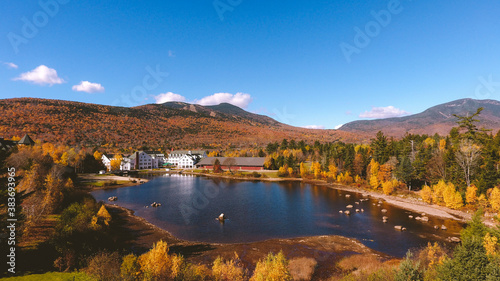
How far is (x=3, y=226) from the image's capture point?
15.6 metres

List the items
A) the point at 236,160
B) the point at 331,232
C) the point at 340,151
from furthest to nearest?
1. the point at 236,160
2. the point at 340,151
3. the point at 331,232

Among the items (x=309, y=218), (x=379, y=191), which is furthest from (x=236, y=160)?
(x=309, y=218)

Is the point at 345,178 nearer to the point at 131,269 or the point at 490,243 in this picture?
the point at 490,243

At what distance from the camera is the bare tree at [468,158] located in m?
42.4

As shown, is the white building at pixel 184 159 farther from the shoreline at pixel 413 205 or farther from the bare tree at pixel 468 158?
the bare tree at pixel 468 158

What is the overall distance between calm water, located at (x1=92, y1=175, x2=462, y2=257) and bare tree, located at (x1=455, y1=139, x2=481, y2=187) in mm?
15370

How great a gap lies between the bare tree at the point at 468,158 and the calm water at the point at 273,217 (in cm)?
1537

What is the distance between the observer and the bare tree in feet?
139

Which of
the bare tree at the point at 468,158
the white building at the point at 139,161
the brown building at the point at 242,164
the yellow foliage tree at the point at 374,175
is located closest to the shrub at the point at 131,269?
the bare tree at the point at 468,158

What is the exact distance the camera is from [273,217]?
3762 centimetres

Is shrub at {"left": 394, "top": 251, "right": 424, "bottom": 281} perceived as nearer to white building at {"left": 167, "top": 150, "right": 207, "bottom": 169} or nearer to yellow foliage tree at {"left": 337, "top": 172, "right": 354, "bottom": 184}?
yellow foliage tree at {"left": 337, "top": 172, "right": 354, "bottom": 184}

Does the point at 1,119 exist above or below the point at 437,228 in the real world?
above

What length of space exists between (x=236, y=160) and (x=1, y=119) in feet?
391

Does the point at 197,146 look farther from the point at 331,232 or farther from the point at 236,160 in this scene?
the point at 331,232
